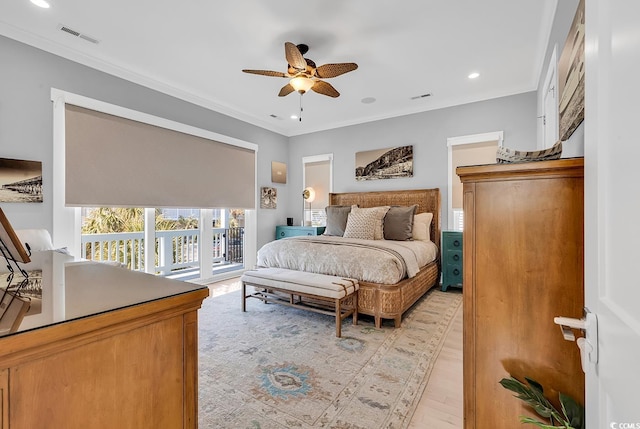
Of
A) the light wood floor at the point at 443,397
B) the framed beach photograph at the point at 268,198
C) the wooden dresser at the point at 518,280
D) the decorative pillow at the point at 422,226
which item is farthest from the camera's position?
the framed beach photograph at the point at 268,198

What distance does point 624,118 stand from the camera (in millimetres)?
489

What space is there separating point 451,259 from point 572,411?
3.32 metres

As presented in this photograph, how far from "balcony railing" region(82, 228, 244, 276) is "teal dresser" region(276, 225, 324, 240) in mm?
752

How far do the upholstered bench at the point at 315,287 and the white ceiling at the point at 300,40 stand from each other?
94.1 inches

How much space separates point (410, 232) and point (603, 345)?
3.61 meters

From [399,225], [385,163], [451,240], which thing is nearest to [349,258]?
[399,225]

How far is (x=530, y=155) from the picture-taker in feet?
4.01

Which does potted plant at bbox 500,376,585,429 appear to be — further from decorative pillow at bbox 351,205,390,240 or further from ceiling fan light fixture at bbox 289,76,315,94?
decorative pillow at bbox 351,205,390,240

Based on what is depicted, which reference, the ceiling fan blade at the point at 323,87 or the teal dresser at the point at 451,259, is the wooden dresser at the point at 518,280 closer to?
the ceiling fan blade at the point at 323,87

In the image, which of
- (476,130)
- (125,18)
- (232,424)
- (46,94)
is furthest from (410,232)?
(46,94)

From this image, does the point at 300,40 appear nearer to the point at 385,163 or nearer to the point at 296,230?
the point at 385,163

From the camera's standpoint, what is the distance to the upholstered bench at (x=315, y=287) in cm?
267

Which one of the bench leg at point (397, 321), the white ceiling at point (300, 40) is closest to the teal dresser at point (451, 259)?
the bench leg at point (397, 321)

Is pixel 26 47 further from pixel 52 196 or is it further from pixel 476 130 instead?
pixel 476 130
